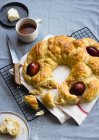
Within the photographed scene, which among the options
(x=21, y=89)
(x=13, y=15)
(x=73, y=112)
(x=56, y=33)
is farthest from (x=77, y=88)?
(x=13, y=15)

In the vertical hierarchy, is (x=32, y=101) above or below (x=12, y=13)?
below

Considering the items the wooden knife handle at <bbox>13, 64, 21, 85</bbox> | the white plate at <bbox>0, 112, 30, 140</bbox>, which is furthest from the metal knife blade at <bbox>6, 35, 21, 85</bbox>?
the white plate at <bbox>0, 112, 30, 140</bbox>

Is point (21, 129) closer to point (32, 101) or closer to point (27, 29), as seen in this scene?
point (32, 101)

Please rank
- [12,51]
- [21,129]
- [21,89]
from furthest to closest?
[12,51] < [21,89] < [21,129]

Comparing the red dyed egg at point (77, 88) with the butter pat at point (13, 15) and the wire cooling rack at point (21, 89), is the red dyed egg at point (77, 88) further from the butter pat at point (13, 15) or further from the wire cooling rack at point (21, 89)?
the butter pat at point (13, 15)

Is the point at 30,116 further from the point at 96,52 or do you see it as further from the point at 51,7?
the point at 51,7

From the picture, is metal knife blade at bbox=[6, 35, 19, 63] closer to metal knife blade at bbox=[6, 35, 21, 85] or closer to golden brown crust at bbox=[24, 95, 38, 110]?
metal knife blade at bbox=[6, 35, 21, 85]
